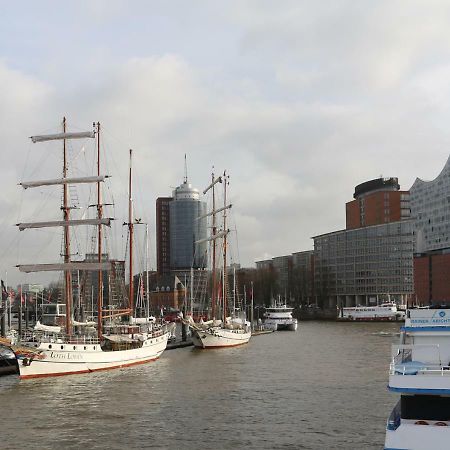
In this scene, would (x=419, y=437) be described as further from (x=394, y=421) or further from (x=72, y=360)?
(x=72, y=360)

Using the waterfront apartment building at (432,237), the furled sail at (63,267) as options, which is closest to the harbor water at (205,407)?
the furled sail at (63,267)

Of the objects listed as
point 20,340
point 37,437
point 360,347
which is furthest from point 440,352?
point 360,347

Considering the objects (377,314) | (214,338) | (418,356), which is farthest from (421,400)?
(377,314)

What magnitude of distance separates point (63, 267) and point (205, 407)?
101 feet

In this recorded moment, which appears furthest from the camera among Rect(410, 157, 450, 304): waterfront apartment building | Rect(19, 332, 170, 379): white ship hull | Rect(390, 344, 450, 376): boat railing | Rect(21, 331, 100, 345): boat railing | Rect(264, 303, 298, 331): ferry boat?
Rect(410, 157, 450, 304): waterfront apartment building

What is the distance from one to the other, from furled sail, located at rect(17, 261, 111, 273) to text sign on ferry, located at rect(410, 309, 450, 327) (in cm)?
4425

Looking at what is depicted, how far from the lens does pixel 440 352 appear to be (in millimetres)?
23656

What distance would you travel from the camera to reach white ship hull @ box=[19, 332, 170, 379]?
5150cm

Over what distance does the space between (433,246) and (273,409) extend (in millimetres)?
157015

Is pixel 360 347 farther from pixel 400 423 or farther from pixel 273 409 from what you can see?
pixel 400 423

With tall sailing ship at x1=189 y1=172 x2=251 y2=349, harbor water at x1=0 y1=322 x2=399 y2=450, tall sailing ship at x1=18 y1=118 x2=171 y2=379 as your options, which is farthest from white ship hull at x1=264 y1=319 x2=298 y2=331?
harbor water at x1=0 y1=322 x2=399 y2=450

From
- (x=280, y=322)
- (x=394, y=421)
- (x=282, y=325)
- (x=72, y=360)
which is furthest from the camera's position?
(x=282, y=325)

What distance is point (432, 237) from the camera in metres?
186

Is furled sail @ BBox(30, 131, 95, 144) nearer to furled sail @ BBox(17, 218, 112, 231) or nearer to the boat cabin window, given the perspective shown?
furled sail @ BBox(17, 218, 112, 231)
